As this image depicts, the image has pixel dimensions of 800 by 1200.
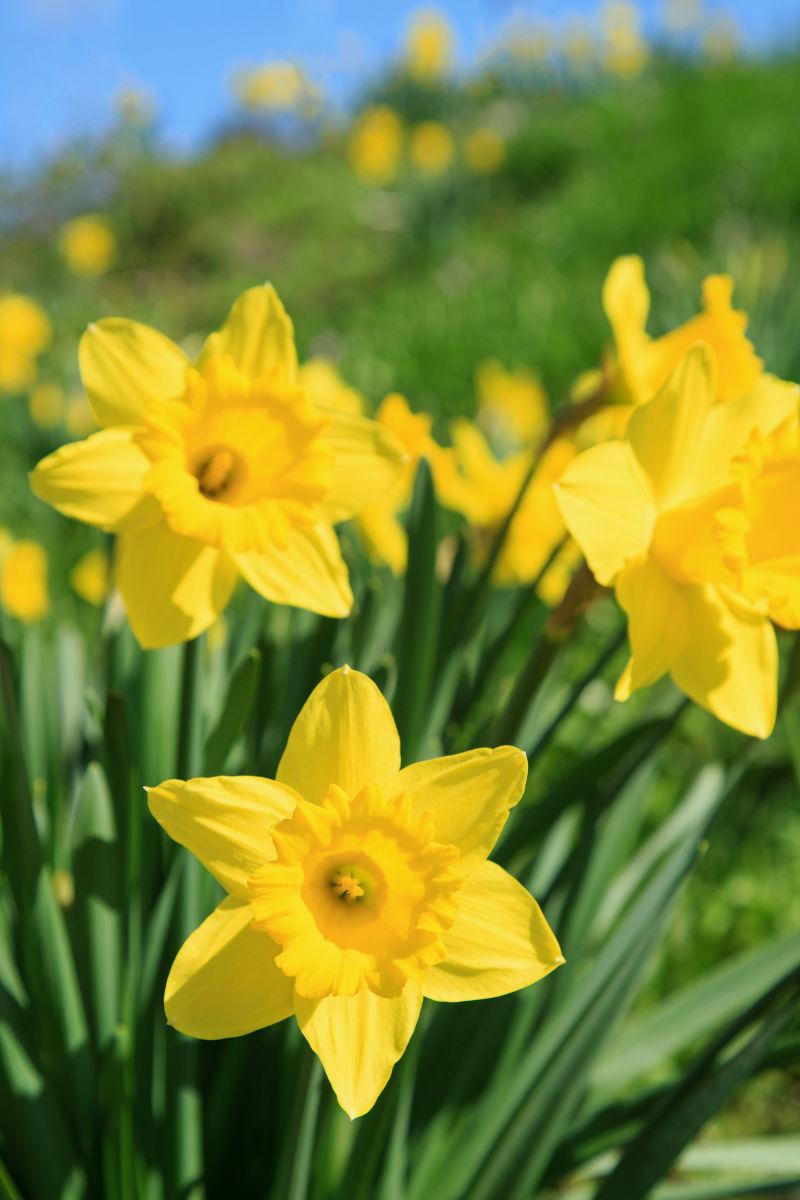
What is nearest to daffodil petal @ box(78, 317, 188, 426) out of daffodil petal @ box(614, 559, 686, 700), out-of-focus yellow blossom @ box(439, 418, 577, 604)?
daffodil petal @ box(614, 559, 686, 700)

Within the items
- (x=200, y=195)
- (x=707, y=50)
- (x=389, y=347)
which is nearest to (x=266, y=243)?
(x=200, y=195)

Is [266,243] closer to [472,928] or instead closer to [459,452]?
[459,452]

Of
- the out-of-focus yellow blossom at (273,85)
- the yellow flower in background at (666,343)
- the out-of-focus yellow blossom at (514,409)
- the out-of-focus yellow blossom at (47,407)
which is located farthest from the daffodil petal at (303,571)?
the out-of-focus yellow blossom at (273,85)

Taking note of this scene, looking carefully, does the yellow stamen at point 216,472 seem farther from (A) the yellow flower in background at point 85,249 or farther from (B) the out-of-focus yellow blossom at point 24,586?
(A) the yellow flower in background at point 85,249

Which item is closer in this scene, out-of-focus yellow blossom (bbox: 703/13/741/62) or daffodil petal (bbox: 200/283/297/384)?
daffodil petal (bbox: 200/283/297/384)

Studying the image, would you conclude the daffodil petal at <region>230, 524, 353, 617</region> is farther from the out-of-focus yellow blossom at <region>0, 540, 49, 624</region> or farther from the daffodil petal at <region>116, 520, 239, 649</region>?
the out-of-focus yellow blossom at <region>0, 540, 49, 624</region>

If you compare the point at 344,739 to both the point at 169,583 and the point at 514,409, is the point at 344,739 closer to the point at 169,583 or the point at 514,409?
the point at 169,583
